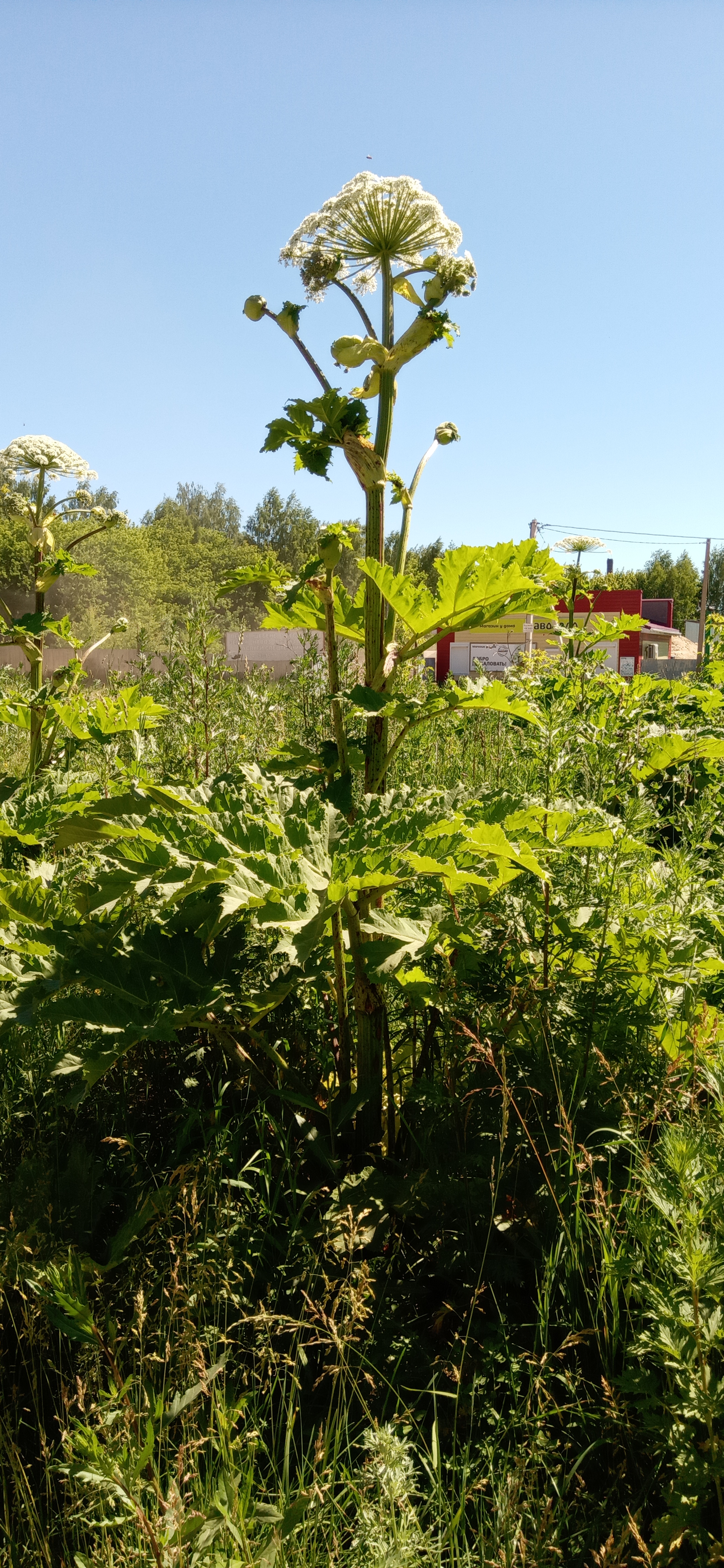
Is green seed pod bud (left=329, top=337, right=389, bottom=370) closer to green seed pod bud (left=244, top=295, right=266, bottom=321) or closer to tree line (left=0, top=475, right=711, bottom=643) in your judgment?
green seed pod bud (left=244, top=295, right=266, bottom=321)

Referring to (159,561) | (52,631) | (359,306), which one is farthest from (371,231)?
(159,561)

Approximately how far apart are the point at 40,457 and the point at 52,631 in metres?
1.03

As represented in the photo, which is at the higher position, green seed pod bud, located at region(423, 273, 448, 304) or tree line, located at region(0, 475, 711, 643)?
tree line, located at region(0, 475, 711, 643)

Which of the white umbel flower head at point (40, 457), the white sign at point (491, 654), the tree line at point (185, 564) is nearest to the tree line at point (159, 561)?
the tree line at point (185, 564)

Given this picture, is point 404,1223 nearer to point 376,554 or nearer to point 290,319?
point 376,554

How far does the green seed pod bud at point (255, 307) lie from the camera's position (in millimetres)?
2199

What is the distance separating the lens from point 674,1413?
4.28ft

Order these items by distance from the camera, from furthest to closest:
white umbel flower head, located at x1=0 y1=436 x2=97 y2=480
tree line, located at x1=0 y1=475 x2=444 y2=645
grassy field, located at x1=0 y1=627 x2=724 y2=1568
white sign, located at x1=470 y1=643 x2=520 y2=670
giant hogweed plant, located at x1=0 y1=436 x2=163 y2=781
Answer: tree line, located at x1=0 y1=475 x2=444 y2=645, white sign, located at x1=470 y1=643 x2=520 y2=670, white umbel flower head, located at x1=0 y1=436 x2=97 y2=480, giant hogweed plant, located at x1=0 y1=436 x2=163 y2=781, grassy field, located at x1=0 y1=627 x2=724 y2=1568

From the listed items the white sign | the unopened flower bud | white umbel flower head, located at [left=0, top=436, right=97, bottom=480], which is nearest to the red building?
the white sign

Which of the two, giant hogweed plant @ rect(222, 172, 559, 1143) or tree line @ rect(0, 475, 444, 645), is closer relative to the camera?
giant hogweed plant @ rect(222, 172, 559, 1143)

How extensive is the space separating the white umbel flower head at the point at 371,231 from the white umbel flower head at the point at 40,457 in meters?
2.30

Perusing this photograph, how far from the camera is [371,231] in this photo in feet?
7.30

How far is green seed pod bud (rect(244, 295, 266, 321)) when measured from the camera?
2199 mm

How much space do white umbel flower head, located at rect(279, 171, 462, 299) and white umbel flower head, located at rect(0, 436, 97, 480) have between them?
2.30 metres
